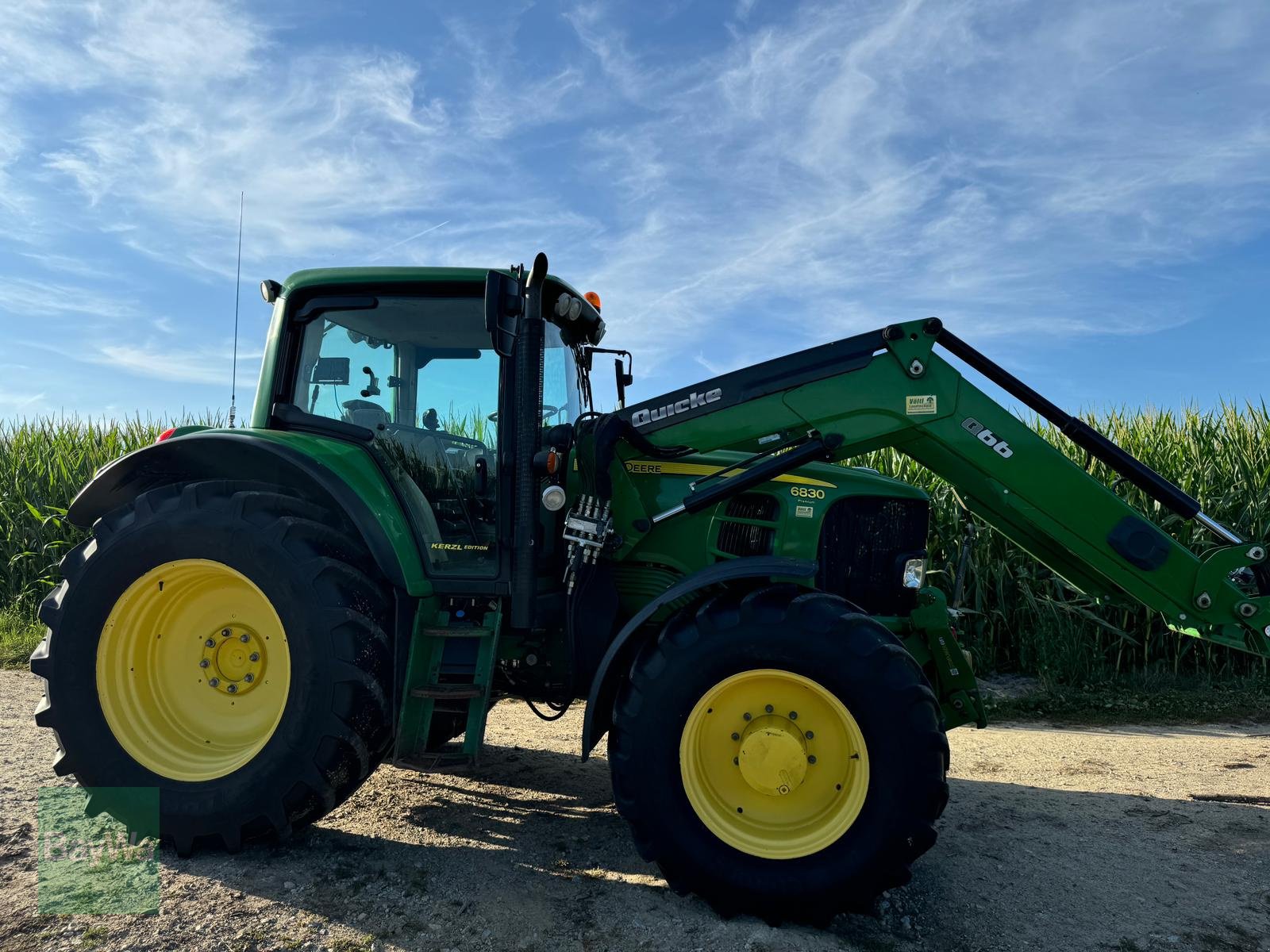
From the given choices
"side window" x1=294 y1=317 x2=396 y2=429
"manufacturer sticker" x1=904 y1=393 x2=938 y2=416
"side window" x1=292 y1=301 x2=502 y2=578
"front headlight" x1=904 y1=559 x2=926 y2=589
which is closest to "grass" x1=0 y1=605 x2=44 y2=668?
"side window" x1=294 y1=317 x2=396 y2=429

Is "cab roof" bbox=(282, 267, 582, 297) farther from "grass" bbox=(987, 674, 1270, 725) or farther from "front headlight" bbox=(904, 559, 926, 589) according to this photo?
"grass" bbox=(987, 674, 1270, 725)

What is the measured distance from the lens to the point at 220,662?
3.93 metres

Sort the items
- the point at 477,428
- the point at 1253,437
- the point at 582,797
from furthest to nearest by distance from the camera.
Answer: the point at 1253,437 < the point at 582,797 < the point at 477,428

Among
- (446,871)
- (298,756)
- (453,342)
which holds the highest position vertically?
(453,342)

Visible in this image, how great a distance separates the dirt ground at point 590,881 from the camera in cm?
312

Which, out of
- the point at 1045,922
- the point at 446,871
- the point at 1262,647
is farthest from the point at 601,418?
the point at 1262,647

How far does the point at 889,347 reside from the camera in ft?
13.1

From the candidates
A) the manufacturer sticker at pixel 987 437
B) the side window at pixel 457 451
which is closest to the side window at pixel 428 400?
the side window at pixel 457 451

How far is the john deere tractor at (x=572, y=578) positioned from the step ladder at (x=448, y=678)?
14mm

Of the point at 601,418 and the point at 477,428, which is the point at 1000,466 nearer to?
the point at 601,418

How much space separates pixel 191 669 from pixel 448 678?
1169 mm

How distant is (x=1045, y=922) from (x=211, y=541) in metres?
3.67

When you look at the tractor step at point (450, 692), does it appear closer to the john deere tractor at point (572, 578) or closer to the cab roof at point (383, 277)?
the john deere tractor at point (572, 578)

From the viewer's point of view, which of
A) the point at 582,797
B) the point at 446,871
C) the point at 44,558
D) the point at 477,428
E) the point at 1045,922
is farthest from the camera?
the point at 44,558
